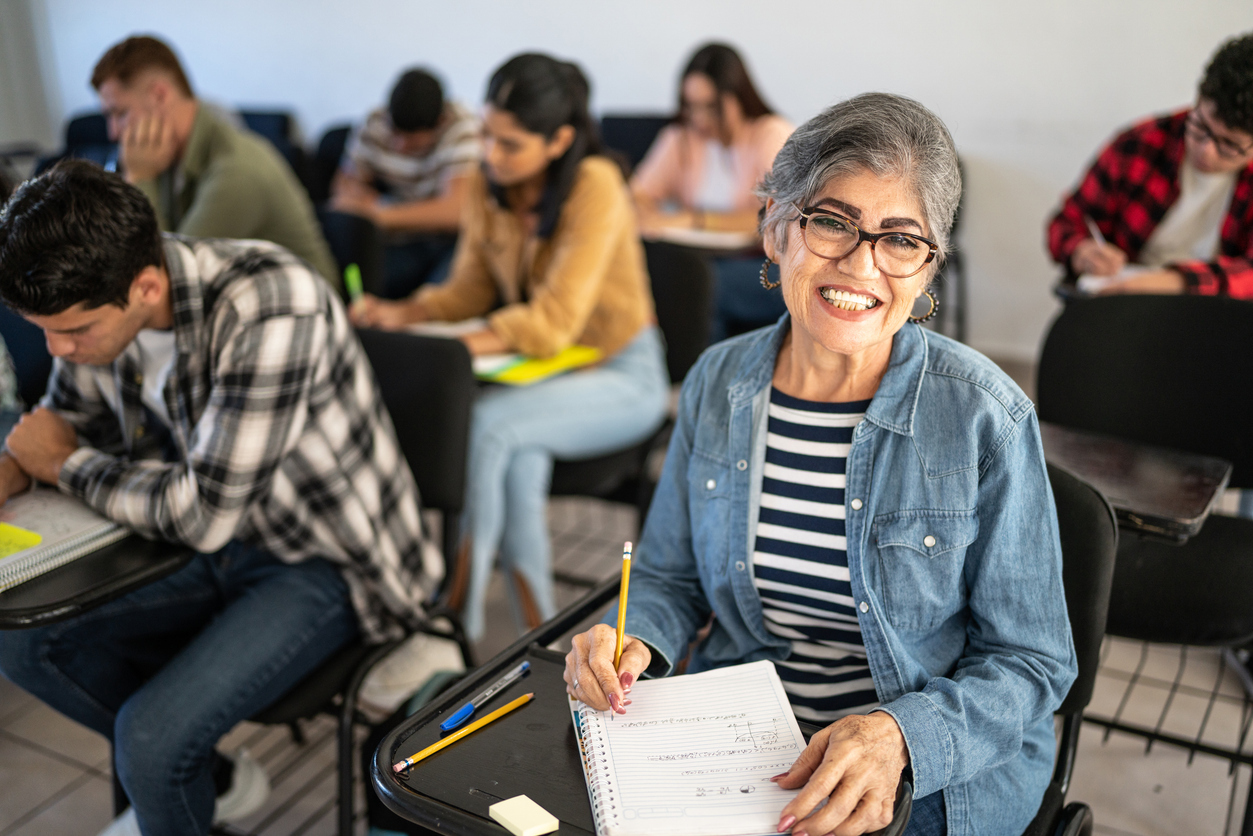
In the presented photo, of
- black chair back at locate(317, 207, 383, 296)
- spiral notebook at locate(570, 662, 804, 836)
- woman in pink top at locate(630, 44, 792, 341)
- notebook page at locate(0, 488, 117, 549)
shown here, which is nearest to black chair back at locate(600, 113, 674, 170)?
woman in pink top at locate(630, 44, 792, 341)

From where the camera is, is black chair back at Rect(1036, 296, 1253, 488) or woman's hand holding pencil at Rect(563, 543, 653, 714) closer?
woman's hand holding pencil at Rect(563, 543, 653, 714)

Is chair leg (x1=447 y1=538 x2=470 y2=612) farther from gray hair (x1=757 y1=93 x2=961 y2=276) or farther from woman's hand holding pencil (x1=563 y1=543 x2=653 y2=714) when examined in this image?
gray hair (x1=757 y1=93 x2=961 y2=276)

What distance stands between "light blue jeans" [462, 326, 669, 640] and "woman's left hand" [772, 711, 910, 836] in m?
1.34

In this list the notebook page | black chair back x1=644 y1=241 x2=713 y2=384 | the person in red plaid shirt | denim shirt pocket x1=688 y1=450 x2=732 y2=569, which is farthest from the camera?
black chair back x1=644 y1=241 x2=713 y2=384

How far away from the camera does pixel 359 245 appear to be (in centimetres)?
290

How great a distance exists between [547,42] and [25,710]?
12.5 feet

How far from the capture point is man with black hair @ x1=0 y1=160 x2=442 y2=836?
1340 mm

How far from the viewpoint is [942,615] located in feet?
3.51

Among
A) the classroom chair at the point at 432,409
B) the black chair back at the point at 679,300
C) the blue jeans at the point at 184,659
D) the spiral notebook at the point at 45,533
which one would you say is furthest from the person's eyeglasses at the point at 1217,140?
the spiral notebook at the point at 45,533

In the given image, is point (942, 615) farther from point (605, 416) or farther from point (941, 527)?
point (605, 416)

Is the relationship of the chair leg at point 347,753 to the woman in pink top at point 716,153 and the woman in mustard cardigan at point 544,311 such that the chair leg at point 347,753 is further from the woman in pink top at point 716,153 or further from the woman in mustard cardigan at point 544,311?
the woman in pink top at point 716,153

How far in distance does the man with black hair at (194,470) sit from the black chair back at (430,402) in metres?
0.10

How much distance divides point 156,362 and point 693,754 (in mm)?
1075

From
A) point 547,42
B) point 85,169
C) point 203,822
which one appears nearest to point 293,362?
point 85,169
